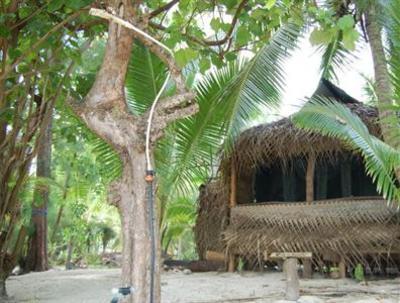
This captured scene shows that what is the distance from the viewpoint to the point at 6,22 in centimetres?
453

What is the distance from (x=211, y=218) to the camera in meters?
10.3

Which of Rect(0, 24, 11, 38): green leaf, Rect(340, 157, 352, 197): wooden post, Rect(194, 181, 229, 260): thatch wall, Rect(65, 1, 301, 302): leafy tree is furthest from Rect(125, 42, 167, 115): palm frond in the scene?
Rect(340, 157, 352, 197): wooden post

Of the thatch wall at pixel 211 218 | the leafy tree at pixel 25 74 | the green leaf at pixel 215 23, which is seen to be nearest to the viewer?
the green leaf at pixel 215 23

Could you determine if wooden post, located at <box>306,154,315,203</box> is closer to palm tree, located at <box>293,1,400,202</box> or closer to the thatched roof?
the thatched roof

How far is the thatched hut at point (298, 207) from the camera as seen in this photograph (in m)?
8.24

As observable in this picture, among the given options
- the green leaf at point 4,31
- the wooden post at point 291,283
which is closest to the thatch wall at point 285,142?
the wooden post at point 291,283

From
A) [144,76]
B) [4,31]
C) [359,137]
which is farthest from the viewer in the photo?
[144,76]

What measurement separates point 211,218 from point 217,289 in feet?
10.4

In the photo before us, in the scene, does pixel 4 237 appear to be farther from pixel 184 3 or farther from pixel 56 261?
pixel 56 261

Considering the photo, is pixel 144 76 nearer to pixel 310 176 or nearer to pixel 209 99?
pixel 209 99

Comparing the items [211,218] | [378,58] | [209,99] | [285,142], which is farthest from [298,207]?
[378,58]

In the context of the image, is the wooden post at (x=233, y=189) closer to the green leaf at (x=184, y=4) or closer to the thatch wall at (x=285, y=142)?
the thatch wall at (x=285, y=142)

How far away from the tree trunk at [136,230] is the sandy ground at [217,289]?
124 inches

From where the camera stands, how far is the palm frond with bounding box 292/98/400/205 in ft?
18.7
